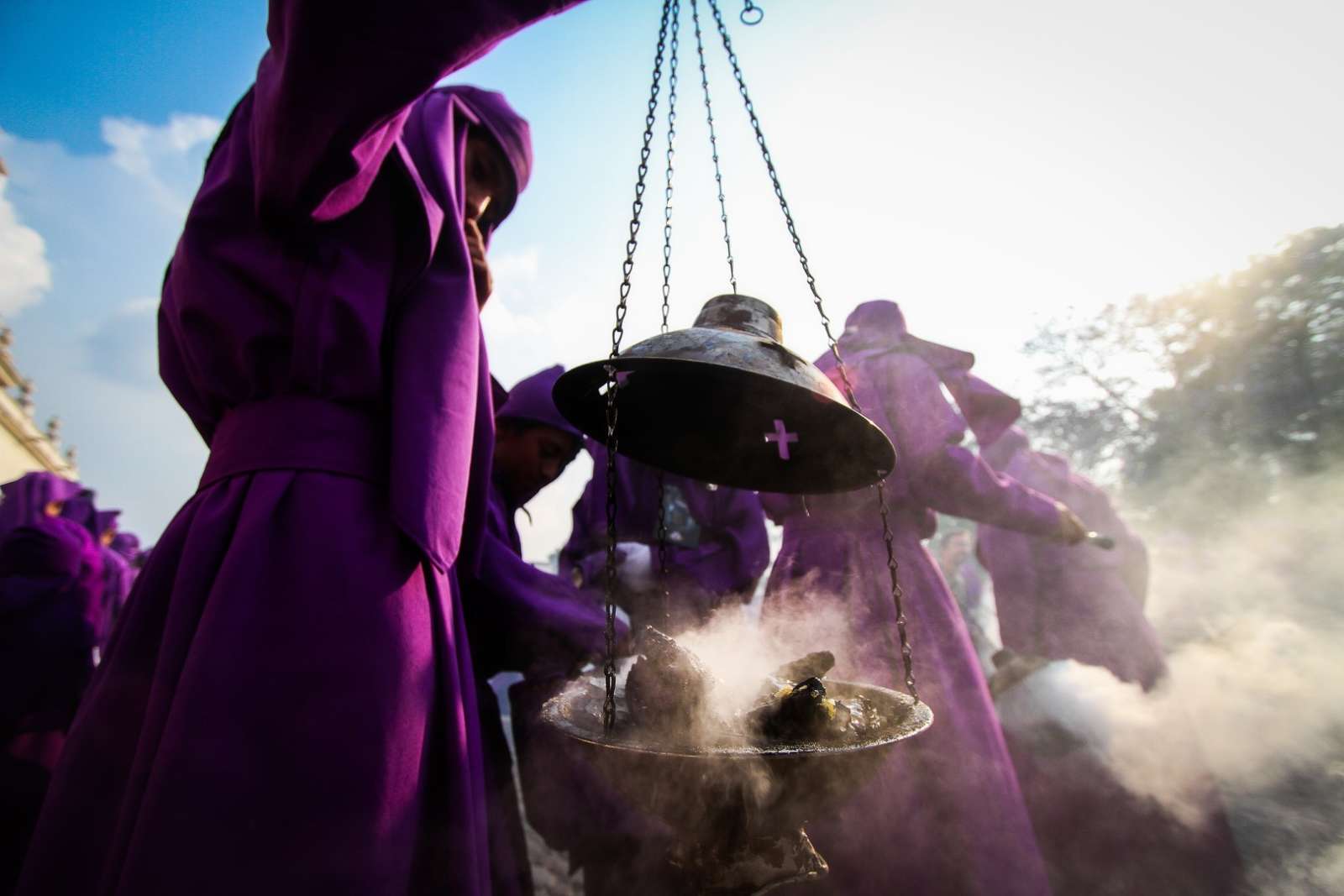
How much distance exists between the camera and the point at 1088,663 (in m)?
4.57

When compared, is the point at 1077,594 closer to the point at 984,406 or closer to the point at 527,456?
the point at 984,406

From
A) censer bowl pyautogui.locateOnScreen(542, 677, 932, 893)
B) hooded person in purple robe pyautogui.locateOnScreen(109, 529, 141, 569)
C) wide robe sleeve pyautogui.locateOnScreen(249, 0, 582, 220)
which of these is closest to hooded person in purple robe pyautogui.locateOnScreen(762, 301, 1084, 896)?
censer bowl pyautogui.locateOnScreen(542, 677, 932, 893)

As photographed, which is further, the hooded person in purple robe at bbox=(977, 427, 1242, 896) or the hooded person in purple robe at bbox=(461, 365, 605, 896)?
the hooded person in purple robe at bbox=(977, 427, 1242, 896)

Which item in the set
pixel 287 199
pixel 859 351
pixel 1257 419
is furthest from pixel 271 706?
pixel 1257 419

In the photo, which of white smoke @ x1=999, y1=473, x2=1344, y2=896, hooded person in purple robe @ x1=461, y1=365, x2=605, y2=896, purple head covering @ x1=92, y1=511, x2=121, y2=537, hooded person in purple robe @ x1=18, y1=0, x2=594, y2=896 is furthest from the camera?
purple head covering @ x1=92, y1=511, x2=121, y2=537

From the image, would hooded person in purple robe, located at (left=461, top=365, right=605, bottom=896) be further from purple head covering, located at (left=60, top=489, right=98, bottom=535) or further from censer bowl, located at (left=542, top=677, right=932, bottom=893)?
purple head covering, located at (left=60, top=489, right=98, bottom=535)

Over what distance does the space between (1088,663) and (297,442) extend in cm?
565

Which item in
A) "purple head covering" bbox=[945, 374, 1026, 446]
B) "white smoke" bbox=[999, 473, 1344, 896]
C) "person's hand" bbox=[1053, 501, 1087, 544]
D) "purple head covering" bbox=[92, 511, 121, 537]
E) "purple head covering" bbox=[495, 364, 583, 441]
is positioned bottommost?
"white smoke" bbox=[999, 473, 1344, 896]

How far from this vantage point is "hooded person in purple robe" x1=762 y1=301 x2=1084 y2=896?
2.28m

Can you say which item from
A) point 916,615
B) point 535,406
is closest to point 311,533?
point 535,406

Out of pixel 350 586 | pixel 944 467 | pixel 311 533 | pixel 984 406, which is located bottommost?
pixel 350 586

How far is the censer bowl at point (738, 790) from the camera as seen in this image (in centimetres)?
137

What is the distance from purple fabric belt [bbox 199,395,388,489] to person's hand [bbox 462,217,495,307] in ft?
2.45

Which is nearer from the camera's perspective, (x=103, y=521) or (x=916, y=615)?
(x=916, y=615)
